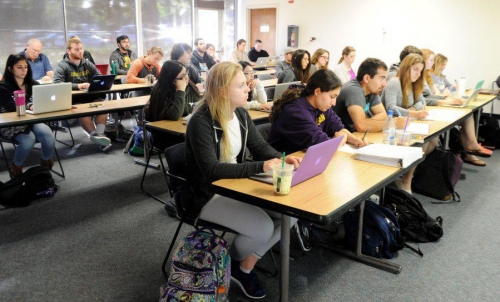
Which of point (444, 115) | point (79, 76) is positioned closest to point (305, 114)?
point (444, 115)

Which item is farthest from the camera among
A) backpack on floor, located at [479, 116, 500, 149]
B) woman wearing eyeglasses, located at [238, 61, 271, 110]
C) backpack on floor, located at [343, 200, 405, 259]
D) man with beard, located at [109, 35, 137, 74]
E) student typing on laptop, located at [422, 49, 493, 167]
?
man with beard, located at [109, 35, 137, 74]

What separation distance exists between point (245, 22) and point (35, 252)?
9.14 meters

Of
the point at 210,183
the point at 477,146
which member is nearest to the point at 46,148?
the point at 210,183

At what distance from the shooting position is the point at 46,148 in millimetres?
4145

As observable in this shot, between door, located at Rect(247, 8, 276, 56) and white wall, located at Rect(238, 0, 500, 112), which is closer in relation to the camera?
white wall, located at Rect(238, 0, 500, 112)

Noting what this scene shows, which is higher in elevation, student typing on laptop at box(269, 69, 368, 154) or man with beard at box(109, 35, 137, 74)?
man with beard at box(109, 35, 137, 74)

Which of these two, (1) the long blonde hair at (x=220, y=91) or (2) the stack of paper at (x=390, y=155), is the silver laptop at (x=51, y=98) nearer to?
(1) the long blonde hair at (x=220, y=91)

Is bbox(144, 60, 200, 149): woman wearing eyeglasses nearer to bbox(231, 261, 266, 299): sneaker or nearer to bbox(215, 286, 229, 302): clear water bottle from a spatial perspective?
bbox(231, 261, 266, 299): sneaker

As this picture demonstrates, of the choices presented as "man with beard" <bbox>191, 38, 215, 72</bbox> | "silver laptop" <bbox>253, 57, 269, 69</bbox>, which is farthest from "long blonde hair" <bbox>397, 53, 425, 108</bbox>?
"silver laptop" <bbox>253, 57, 269, 69</bbox>

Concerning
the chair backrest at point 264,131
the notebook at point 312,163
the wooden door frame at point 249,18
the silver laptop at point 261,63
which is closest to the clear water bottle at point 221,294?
the notebook at point 312,163

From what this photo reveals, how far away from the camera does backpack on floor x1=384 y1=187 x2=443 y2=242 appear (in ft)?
9.71

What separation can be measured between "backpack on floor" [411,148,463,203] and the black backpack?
319 centimetres

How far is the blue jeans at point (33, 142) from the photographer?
12.7 ft

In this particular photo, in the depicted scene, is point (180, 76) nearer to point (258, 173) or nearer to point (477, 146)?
point (258, 173)
